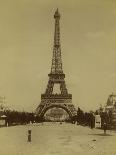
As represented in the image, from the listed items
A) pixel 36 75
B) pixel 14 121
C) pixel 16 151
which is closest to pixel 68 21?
pixel 36 75

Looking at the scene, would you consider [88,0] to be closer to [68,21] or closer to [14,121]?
[68,21]

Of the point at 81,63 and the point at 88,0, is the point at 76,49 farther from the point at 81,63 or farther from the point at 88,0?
the point at 88,0

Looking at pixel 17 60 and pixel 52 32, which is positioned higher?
pixel 52 32

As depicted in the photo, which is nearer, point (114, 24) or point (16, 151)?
point (16, 151)

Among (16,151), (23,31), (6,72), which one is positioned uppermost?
(23,31)

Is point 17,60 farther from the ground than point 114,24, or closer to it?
closer to it

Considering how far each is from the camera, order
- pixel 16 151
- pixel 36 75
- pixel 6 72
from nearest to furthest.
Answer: pixel 16 151
pixel 6 72
pixel 36 75

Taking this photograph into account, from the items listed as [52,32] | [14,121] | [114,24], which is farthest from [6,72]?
[14,121]

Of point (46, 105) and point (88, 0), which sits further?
point (46, 105)

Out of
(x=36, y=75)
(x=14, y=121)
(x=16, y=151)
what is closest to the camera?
(x=16, y=151)
